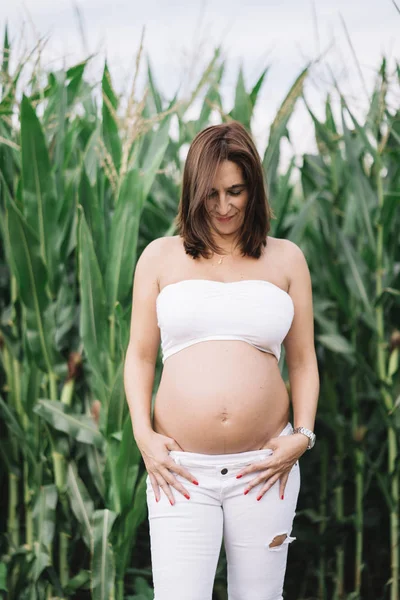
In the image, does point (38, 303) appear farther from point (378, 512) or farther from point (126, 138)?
point (378, 512)

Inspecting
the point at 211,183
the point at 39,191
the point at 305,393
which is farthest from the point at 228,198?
the point at 39,191

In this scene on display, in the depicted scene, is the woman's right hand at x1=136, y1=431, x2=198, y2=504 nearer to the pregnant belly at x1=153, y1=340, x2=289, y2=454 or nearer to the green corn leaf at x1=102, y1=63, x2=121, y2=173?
the pregnant belly at x1=153, y1=340, x2=289, y2=454

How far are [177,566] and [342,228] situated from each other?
1.60 meters

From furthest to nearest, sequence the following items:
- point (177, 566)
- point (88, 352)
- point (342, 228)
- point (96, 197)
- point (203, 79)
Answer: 1. point (342, 228)
2. point (203, 79)
3. point (96, 197)
4. point (88, 352)
5. point (177, 566)

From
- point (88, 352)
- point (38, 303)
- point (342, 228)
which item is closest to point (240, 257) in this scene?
point (88, 352)

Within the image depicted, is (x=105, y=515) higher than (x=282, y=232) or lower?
lower

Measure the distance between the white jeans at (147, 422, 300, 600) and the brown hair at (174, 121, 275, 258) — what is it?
467 millimetres

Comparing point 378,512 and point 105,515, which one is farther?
point 378,512

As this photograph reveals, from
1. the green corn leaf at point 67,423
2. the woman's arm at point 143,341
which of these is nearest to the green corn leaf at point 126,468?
the green corn leaf at point 67,423

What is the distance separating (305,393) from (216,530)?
382 mm

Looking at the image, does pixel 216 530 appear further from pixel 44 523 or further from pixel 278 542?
pixel 44 523

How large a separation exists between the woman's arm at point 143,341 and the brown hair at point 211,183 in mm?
100

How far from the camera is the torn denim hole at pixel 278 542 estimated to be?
1.54m

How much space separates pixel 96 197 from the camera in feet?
7.09
